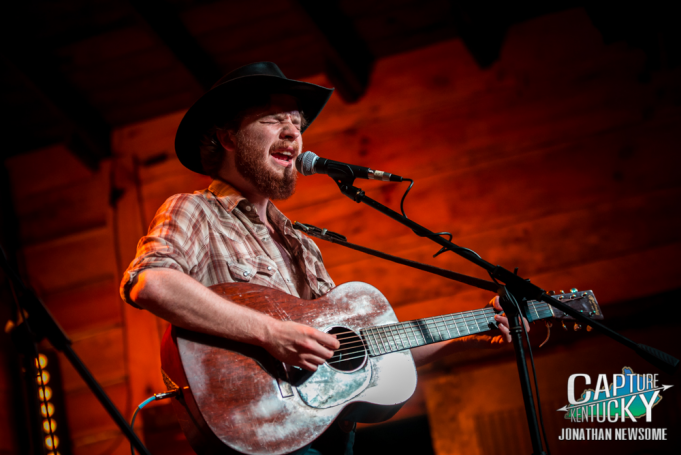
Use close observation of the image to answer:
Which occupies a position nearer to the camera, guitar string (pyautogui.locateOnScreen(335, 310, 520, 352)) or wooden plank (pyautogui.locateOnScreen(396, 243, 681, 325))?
guitar string (pyautogui.locateOnScreen(335, 310, 520, 352))

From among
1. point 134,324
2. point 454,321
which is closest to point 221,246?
point 454,321

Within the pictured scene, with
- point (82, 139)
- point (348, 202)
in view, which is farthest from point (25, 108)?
point (348, 202)

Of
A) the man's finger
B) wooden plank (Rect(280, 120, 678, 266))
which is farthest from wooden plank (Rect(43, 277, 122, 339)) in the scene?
the man's finger

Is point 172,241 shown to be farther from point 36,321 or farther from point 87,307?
point 87,307

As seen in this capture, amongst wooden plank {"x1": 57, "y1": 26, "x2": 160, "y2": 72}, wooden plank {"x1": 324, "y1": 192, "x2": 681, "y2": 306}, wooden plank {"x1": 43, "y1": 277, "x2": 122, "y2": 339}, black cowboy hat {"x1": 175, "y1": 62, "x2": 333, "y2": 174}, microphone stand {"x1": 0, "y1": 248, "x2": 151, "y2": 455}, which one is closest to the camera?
microphone stand {"x1": 0, "y1": 248, "x2": 151, "y2": 455}

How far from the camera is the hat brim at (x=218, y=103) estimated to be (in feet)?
7.63

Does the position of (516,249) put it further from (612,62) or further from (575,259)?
(612,62)

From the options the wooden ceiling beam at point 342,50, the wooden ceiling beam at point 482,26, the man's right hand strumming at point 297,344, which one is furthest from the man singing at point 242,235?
the wooden ceiling beam at point 482,26

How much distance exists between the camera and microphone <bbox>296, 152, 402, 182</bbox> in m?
1.94

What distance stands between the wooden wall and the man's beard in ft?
5.19

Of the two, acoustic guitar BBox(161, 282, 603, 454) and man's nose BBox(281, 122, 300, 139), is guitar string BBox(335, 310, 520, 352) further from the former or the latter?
man's nose BBox(281, 122, 300, 139)

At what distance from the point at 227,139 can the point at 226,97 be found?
0.64ft

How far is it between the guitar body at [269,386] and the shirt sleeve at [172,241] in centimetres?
18

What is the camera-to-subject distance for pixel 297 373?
5.94 ft
